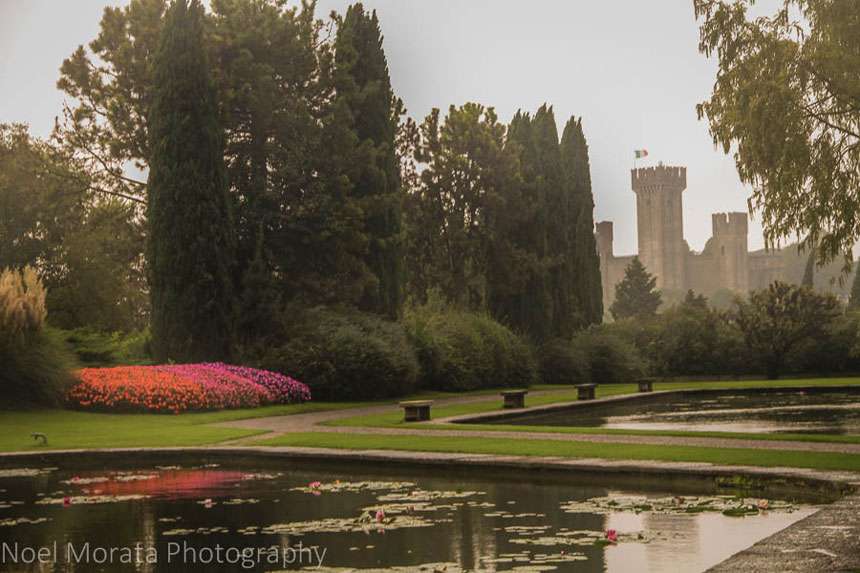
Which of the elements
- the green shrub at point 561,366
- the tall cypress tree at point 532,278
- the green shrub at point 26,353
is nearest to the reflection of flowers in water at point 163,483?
the green shrub at point 26,353

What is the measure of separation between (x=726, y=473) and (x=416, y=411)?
326 inches

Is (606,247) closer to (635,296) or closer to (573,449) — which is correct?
(635,296)

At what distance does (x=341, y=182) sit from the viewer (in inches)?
1081

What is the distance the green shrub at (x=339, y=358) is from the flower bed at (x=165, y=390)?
2.09 metres

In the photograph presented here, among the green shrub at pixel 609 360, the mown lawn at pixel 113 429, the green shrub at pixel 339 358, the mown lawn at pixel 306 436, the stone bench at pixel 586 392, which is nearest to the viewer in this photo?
the mown lawn at pixel 306 436

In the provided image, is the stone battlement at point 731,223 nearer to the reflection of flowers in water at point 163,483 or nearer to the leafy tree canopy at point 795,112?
the leafy tree canopy at point 795,112

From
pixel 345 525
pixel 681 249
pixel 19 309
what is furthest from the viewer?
pixel 681 249

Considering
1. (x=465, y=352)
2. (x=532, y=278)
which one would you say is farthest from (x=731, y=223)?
(x=465, y=352)

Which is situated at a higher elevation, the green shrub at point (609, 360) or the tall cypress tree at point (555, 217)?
the tall cypress tree at point (555, 217)

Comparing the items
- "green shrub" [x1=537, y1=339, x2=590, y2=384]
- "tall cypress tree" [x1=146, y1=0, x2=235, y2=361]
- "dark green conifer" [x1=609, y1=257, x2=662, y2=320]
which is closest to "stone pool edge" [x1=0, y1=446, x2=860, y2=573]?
"tall cypress tree" [x1=146, y1=0, x2=235, y2=361]

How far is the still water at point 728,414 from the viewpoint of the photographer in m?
16.0

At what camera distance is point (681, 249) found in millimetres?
116938

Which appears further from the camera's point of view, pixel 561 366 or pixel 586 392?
pixel 561 366

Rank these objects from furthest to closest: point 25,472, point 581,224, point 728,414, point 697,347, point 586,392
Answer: point 581,224, point 697,347, point 586,392, point 728,414, point 25,472
